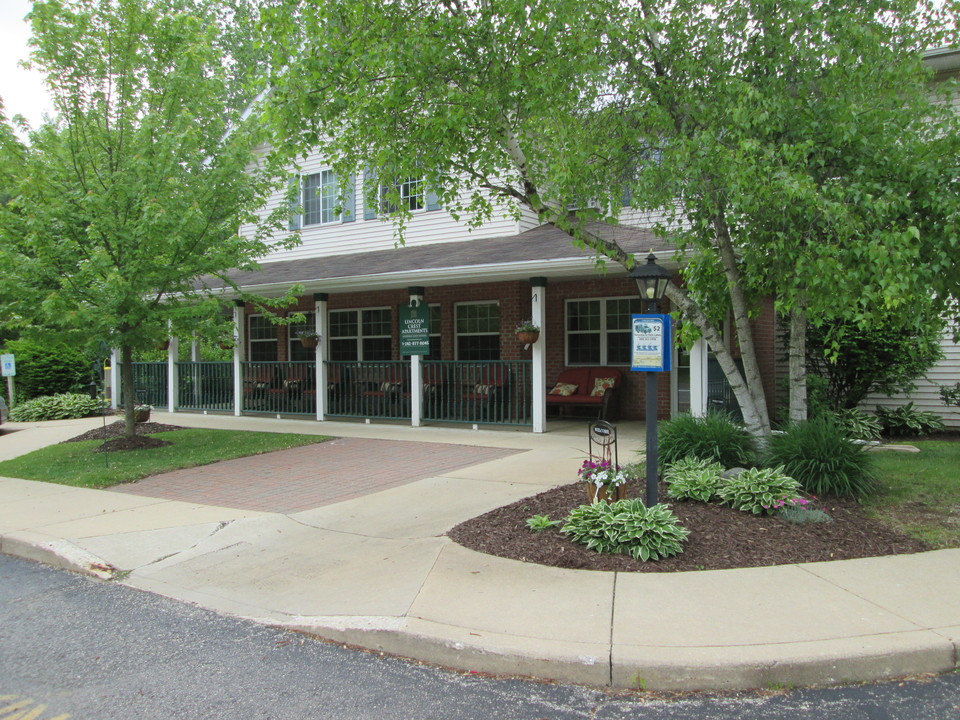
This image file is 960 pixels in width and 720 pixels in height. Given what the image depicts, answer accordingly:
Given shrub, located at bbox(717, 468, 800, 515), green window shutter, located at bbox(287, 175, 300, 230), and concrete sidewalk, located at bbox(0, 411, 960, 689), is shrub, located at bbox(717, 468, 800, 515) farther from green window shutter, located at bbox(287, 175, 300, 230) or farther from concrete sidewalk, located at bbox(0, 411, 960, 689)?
green window shutter, located at bbox(287, 175, 300, 230)

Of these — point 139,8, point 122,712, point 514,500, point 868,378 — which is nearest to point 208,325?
point 139,8

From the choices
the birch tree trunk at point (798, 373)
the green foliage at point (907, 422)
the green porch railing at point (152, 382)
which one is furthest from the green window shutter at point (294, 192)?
the green foliage at point (907, 422)

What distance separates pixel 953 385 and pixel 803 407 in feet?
22.4

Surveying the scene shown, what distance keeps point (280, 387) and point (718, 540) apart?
12167mm

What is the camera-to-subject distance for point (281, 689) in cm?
370

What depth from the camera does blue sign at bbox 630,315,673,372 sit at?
18.7ft

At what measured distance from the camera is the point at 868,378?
37.6ft

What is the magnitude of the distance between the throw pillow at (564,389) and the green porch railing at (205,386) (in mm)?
7691

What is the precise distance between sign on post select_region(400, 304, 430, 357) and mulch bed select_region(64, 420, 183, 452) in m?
4.48

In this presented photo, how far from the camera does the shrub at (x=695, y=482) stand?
6547 millimetres

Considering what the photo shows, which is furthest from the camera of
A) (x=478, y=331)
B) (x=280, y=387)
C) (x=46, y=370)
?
(x=46, y=370)

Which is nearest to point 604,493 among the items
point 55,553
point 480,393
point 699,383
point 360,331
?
point 55,553

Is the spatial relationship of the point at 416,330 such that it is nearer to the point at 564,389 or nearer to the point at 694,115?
the point at 564,389

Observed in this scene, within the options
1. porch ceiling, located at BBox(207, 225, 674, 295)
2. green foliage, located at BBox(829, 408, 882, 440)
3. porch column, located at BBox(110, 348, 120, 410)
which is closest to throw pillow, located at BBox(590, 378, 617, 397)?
porch ceiling, located at BBox(207, 225, 674, 295)
